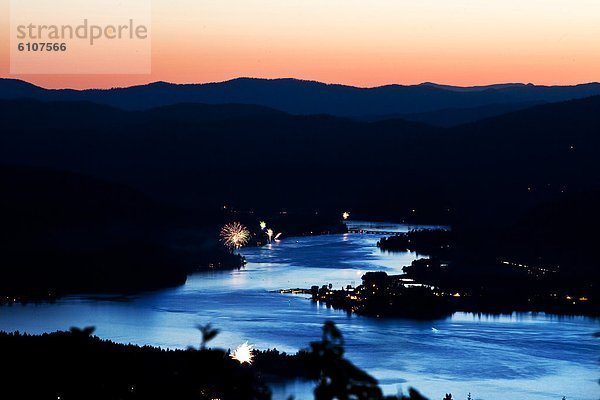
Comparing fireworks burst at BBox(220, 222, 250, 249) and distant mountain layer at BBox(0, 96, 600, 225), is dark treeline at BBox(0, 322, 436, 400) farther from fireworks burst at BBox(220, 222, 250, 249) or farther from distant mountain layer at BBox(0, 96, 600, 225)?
distant mountain layer at BBox(0, 96, 600, 225)

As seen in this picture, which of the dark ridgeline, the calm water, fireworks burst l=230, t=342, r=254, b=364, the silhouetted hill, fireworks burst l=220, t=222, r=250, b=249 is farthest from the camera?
fireworks burst l=220, t=222, r=250, b=249

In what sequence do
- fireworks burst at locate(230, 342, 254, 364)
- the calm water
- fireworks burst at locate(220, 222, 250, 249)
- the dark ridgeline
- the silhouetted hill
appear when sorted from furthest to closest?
fireworks burst at locate(220, 222, 250, 249)
the dark ridgeline
the silhouetted hill
fireworks burst at locate(230, 342, 254, 364)
the calm water

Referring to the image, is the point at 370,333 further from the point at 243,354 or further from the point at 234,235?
the point at 234,235

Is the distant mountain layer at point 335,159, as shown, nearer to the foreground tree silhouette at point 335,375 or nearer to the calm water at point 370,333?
Answer: the calm water at point 370,333

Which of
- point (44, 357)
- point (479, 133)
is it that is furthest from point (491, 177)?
point (44, 357)

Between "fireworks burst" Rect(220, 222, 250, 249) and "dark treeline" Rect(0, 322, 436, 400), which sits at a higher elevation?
"fireworks burst" Rect(220, 222, 250, 249)

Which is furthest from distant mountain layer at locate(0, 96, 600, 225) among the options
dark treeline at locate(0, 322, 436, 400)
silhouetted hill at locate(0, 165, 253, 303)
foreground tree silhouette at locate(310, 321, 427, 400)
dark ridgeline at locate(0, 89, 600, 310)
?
foreground tree silhouette at locate(310, 321, 427, 400)
